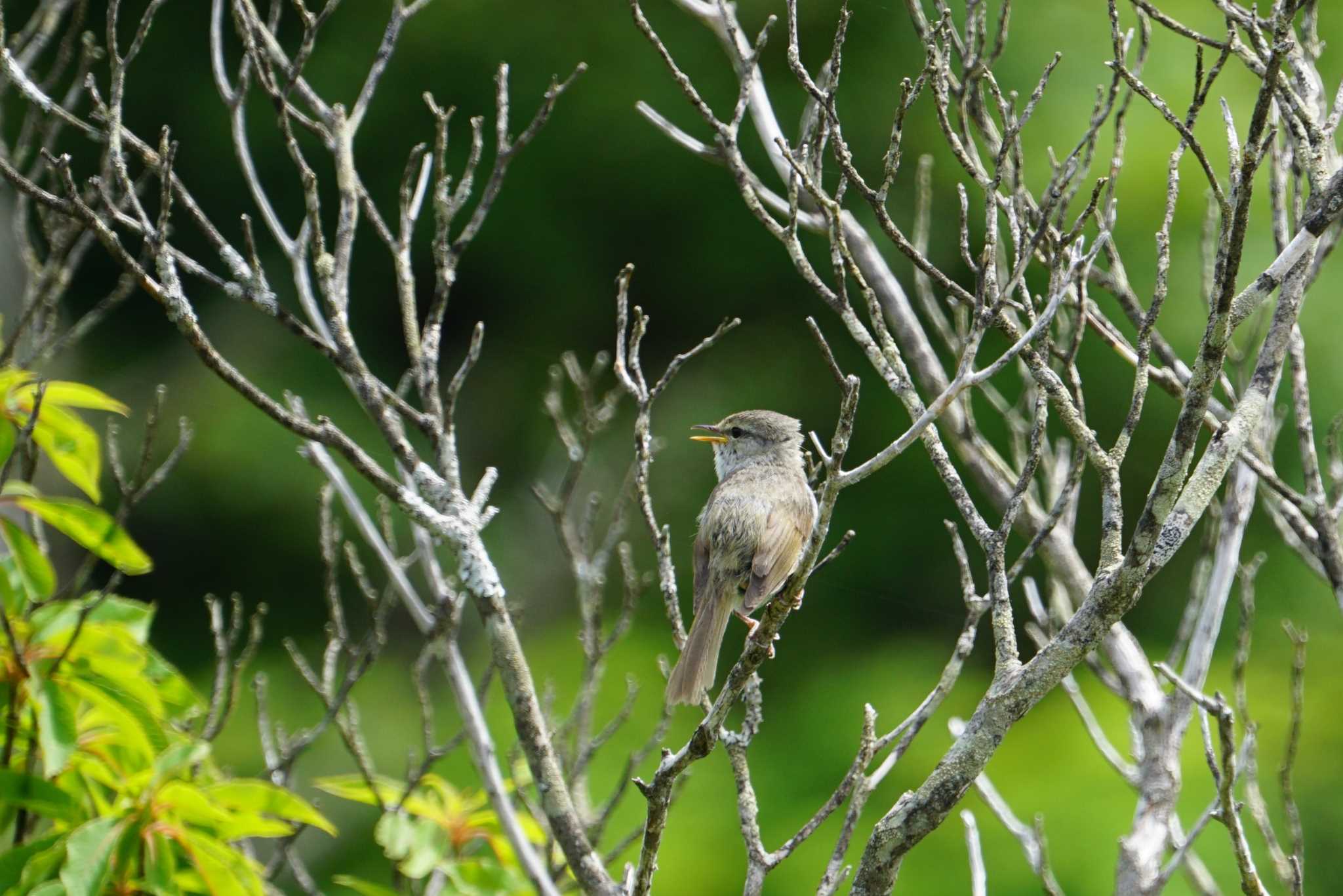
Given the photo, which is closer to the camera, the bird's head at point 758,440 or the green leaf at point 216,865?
the green leaf at point 216,865

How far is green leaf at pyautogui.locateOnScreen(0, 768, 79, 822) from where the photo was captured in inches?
95.3

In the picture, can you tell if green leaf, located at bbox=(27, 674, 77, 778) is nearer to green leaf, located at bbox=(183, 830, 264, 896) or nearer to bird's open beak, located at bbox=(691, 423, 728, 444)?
green leaf, located at bbox=(183, 830, 264, 896)

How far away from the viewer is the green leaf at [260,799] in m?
2.58

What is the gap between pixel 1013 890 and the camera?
213 inches

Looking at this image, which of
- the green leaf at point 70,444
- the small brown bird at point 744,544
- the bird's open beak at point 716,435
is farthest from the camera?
Answer: the bird's open beak at point 716,435

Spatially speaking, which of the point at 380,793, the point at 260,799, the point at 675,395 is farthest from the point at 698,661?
the point at 675,395

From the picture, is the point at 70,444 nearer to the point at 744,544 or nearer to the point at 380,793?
the point at 380,793

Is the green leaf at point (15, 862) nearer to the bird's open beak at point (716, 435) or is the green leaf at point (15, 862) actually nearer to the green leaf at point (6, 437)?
the green leaf at point (6, 437)

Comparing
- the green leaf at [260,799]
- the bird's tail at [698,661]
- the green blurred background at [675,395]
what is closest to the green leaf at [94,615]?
the green leaf at [260,799]

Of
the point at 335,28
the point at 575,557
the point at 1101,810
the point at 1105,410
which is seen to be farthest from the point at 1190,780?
the point at 335,28

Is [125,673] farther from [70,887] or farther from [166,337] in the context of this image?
[166,337]

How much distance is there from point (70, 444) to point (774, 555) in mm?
1770

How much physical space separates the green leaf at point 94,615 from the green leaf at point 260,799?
1.26 ft

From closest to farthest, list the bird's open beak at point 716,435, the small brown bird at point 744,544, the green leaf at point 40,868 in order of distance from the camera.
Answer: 1. the green leaf at point 40,868
2. the small brown bird at point 744,544
3. the bird's open beak at point 716,435
